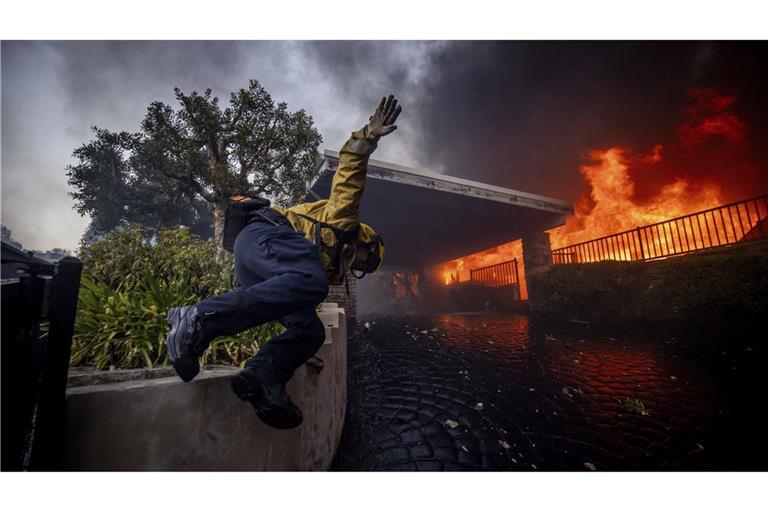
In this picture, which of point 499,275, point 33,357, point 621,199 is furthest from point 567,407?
point 621,199

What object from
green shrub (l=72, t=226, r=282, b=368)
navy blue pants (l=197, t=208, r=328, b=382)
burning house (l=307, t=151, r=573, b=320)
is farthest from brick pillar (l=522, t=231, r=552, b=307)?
navy blue pants (l=197, t=208, r=328, b=382)

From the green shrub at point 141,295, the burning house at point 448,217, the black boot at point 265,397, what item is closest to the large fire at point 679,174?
the burning house at point 448,217

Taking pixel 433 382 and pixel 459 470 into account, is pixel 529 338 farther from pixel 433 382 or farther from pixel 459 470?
pixel 459 470

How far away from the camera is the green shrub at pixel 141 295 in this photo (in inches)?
70.7

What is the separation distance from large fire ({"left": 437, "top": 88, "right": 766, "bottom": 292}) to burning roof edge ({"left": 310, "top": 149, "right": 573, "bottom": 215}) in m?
6.56

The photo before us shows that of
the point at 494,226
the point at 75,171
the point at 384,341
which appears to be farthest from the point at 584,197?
the point at 75,171

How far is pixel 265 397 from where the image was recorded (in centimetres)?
126

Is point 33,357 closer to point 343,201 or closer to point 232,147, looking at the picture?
point 343,201

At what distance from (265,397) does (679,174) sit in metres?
18.9

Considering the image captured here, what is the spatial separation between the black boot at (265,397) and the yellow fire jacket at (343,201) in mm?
759

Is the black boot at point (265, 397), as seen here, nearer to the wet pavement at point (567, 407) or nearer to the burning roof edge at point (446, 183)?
the wet pavement at point (567, 407)

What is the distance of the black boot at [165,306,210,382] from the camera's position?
120 centimetres

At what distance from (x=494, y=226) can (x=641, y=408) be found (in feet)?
32.1

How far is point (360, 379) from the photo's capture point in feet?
12.7
